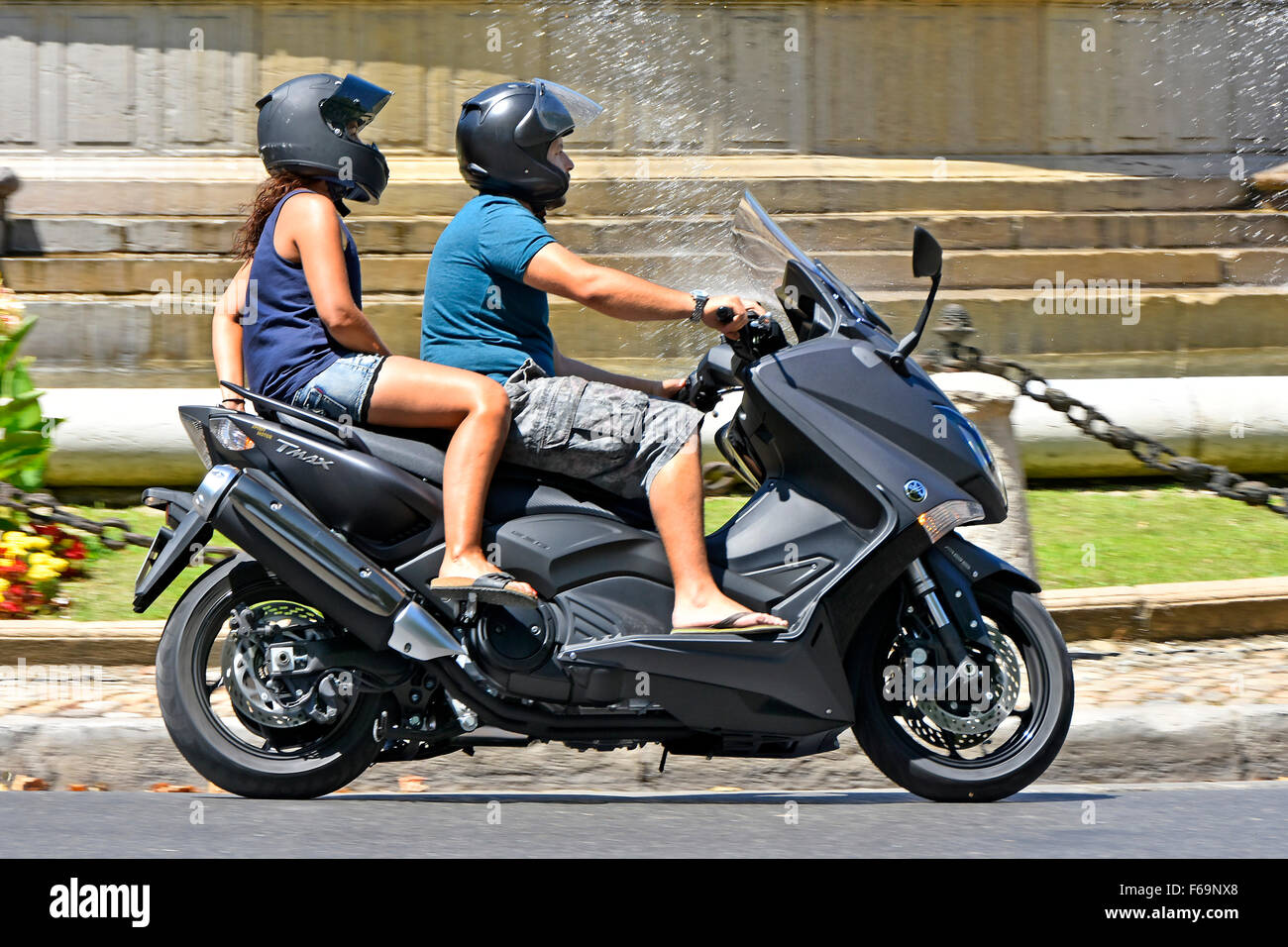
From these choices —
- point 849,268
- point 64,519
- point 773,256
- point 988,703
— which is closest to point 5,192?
point 64,519

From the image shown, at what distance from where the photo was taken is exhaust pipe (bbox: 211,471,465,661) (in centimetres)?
426

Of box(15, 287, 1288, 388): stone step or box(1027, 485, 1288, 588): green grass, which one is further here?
box(15, 287, 1288, 388): stone step

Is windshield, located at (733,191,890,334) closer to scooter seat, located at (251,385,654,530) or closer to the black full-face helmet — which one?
the black full-face helmet

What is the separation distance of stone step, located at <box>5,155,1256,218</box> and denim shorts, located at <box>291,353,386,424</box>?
6212mm

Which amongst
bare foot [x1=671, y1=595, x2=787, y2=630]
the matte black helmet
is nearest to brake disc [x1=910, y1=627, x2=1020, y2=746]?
bare foot [x1=671, y1=595, x2=787, y2=630]

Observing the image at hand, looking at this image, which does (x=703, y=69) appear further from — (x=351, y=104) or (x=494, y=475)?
(x=494, y=475)

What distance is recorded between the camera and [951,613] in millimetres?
4422

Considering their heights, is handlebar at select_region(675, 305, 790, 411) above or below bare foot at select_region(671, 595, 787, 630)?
above

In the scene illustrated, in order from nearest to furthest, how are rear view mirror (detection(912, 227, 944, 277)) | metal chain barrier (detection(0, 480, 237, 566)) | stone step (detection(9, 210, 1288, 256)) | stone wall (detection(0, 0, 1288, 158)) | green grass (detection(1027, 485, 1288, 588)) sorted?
rear view mirror (detection(912, 227, 944, 277))
metal chain barrier (detection(0, 480, 237, 566))
green grass (detection(1027, 485, 1288, 588))
stone step (detection(9, 210, 1288, 256))
stone wall (detection(0, 0, 1288, 158))

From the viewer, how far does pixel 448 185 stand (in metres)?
10.6

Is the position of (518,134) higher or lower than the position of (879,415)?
higher

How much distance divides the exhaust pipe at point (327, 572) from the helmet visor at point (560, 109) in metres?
1.21

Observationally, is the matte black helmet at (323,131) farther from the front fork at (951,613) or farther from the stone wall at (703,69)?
the stone wall at (703,69)

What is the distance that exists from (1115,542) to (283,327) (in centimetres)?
449
